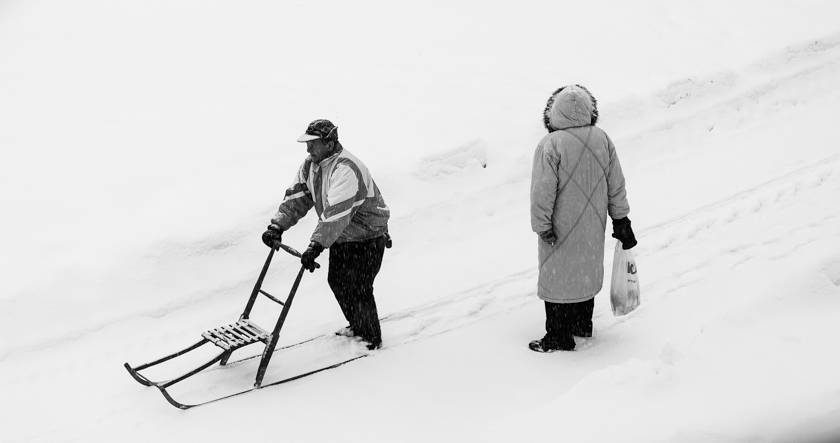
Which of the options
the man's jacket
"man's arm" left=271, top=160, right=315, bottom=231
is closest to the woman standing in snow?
the man's jacket

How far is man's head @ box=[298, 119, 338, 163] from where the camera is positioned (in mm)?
4211

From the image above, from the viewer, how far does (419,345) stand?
4746mm

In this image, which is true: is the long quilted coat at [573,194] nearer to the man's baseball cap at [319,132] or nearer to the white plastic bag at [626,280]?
the white plastic bag at [626,280]

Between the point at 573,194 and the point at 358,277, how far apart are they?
4.47 feet

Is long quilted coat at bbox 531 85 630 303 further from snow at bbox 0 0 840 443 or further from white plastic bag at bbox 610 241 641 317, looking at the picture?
snow at bbox 0 0 840 443

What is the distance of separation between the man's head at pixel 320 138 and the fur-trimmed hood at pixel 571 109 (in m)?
1.27

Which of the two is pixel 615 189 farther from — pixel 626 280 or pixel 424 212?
pixel 424 212

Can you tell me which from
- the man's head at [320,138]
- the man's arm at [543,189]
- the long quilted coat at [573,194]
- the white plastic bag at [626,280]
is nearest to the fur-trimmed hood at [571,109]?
the long quilted coat at [573,194]

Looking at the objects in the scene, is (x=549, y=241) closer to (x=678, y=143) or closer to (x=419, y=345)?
(x=419, y=345)

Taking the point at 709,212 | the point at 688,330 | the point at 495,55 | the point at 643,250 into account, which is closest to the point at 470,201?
the point at 643,250

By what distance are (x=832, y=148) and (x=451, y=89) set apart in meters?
3.82

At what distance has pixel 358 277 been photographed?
4.53 m

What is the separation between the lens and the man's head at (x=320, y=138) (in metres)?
4.21

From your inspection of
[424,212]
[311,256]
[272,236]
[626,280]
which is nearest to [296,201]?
[272,236]
